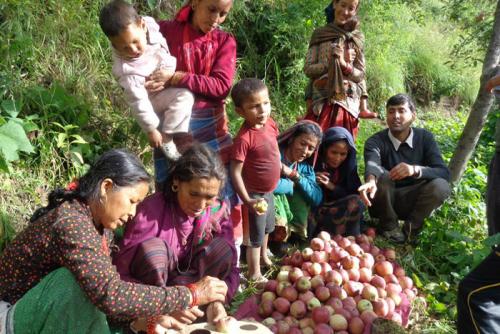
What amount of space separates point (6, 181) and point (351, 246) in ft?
7.42

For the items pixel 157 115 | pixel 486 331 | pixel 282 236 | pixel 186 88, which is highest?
pixel 186 88

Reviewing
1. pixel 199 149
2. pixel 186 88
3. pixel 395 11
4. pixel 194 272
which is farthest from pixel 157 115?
pixel 395 11

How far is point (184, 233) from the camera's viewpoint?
2541 millimetres

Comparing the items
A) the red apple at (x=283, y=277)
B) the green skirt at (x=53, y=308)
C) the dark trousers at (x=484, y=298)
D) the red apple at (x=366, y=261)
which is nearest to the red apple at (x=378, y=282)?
the red apple at (x=366, y=261)

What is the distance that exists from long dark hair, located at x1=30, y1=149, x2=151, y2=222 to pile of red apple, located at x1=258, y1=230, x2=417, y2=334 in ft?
3.79

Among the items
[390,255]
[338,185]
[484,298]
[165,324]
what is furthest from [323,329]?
[338,185]

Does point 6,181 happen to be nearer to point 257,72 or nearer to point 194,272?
point 194,272

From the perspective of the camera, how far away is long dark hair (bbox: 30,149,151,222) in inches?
76.6

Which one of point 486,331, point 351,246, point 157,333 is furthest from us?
point 351,246

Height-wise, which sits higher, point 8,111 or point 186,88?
point 186,88

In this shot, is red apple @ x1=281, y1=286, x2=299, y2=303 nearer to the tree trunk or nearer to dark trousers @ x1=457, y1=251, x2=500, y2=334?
dark trousers @ x1=457, y1=251, x2=500, y2=334

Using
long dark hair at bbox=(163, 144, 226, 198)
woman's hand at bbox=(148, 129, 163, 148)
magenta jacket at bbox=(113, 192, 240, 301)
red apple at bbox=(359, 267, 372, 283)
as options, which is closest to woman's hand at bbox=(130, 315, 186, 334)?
magenta jacket at bbox=(113, 192, 240, 301)

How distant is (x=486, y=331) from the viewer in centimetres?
233

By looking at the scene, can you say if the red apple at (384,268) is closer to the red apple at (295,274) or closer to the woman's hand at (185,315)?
the red apple at (295,274)
